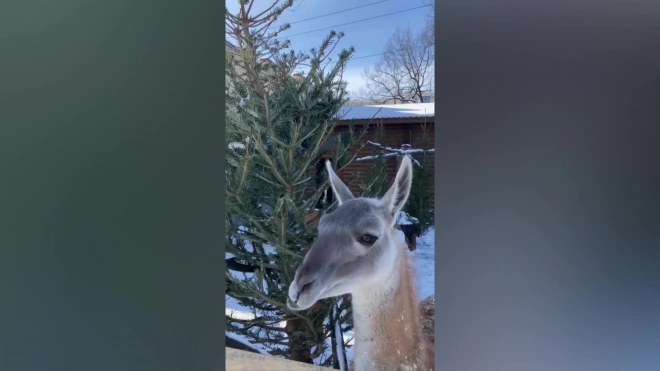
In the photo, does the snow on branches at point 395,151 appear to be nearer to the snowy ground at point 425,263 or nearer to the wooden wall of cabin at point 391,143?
the wooden wall of cabin at point 391,143

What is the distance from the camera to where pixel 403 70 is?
2025mm

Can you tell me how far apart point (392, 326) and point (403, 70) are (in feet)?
3.76

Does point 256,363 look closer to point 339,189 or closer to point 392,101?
point 339,189

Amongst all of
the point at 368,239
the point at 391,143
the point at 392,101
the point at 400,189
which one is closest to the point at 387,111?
the point at 392,101

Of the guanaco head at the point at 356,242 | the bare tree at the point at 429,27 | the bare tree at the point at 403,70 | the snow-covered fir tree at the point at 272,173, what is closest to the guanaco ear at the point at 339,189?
the guanaco head at the point at 356,242

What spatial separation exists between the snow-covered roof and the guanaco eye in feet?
1.78

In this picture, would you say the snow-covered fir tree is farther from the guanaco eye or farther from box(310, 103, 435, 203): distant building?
the guanaco eye

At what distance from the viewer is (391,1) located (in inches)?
80.0

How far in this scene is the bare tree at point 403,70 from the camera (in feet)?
6.40

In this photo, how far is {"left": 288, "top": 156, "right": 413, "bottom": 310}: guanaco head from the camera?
2039 millimetres

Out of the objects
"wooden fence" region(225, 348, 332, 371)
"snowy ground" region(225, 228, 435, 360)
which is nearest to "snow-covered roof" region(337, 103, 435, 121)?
"snowy ground" region(225, 228, 435, 360)

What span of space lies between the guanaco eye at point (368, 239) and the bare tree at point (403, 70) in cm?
62
